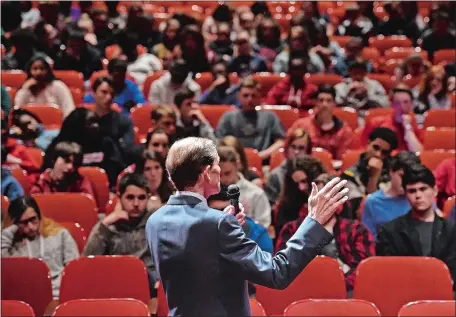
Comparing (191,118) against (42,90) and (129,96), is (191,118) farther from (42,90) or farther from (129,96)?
(42,90)

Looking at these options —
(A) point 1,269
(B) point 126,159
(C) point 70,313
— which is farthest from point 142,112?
(C) point 70,313

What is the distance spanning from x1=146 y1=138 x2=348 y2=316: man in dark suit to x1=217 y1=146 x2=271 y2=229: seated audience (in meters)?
2.43

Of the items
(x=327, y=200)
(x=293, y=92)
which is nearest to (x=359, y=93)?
(x=293, y=92)

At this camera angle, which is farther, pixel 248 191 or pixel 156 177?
pixel 156 177

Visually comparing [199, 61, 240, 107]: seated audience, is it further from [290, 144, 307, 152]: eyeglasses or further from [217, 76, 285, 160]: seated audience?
[290, 144, 307, 152]: eyeglasses

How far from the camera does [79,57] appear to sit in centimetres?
835

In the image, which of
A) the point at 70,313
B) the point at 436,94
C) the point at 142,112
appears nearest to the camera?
the point at 70,313

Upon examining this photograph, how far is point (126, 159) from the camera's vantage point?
6.05 metres

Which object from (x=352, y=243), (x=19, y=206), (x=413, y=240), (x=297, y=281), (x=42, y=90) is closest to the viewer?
(x=297, y=281)

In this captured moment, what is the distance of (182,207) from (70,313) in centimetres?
131

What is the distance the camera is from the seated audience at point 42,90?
7.09 meters

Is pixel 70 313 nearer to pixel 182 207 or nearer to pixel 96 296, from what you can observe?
pixel 96 296

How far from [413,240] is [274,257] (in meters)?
2.01

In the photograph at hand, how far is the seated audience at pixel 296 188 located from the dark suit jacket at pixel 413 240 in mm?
651
